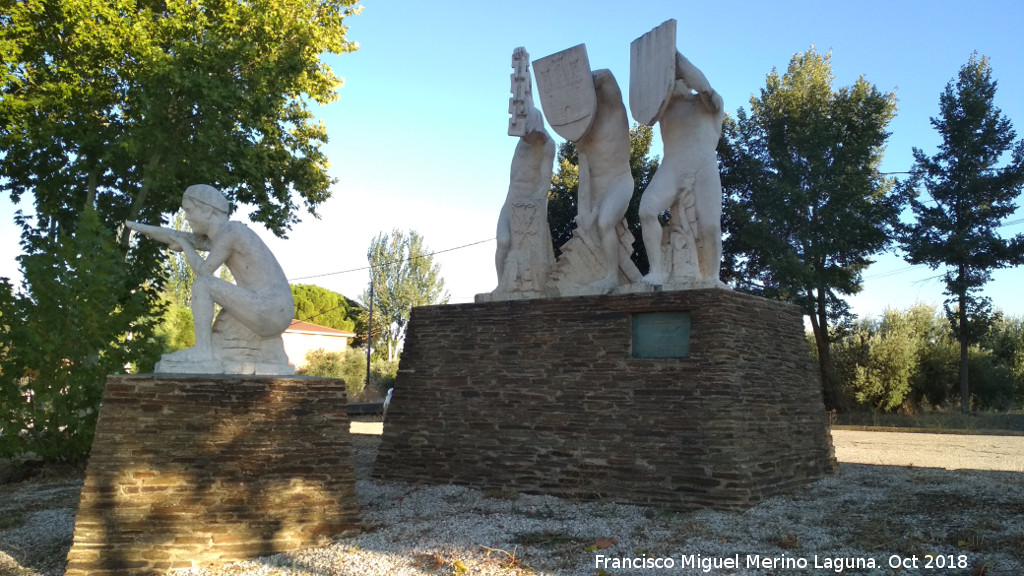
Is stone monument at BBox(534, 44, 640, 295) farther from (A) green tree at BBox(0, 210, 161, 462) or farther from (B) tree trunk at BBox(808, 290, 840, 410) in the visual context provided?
(B) tree trunk at BBox(808, 290, 840, 410)

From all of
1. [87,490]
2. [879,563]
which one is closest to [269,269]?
[87,490]

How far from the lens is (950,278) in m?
20.3

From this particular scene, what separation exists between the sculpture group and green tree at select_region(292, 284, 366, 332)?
114 ft

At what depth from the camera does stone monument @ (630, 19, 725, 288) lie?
Answer: 7.27 metres

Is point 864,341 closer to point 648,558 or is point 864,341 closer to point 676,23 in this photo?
point 676,23

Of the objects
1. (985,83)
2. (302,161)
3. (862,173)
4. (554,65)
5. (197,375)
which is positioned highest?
(985,83)

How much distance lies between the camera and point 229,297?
5.43 m

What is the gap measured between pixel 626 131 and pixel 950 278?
16.0 metres

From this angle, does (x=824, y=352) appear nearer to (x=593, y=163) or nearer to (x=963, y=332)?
(x=963, y=332)

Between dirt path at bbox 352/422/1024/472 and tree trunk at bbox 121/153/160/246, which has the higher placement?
tree trunk at bbox 121/153/160/246

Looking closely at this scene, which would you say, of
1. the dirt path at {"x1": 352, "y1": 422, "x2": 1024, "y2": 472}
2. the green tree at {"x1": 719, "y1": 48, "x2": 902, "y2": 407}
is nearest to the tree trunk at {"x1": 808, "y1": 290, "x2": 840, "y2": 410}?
the green tree at {"x1": 719, "y1": 48, "x2": 902, "y2": 407}

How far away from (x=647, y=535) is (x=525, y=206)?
400cm

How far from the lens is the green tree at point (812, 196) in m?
20.1

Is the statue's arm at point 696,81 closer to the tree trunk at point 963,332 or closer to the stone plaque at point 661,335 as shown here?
the stone plaque at point 661,335
